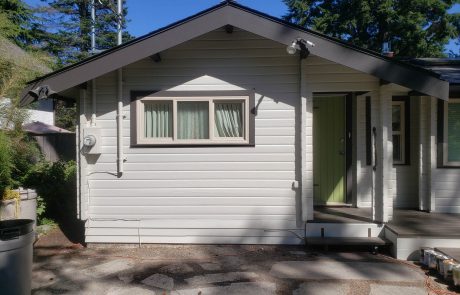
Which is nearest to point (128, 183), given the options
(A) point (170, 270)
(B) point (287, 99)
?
(A) point (170, 270)

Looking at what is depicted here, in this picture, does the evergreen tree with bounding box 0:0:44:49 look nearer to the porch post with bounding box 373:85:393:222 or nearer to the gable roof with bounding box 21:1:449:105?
the gable roof with bounding box 21:1:449:105

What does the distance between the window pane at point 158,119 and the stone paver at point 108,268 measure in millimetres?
1918

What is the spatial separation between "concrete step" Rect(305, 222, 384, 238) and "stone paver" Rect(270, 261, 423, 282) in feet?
2.04

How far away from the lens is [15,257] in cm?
335

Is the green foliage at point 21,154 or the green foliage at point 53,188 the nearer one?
the green foliage at point 21,154

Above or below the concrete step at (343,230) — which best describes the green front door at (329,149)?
above

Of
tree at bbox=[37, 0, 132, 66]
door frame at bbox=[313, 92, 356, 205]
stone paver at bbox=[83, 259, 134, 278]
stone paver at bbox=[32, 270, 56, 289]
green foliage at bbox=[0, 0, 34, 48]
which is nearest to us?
stone paver at bbox=[32, 270, 56, 289]

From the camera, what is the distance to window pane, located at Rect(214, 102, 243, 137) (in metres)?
5.62

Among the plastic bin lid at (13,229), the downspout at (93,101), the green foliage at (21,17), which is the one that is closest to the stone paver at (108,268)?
the plastic bin lid at (13,229)

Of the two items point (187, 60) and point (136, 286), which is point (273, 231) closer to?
point (136, 286)

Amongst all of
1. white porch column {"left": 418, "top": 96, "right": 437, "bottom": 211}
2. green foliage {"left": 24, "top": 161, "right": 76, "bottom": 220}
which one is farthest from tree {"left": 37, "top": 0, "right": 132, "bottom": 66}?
white porch column {"left": 418, "top": 96, "right": 437, "bottom": 211}

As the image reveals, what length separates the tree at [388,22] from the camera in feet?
71.8

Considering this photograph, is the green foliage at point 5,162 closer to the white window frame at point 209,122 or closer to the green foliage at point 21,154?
the green foliage at point 21,154

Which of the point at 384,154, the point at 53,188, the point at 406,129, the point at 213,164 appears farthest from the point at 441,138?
the point at 53,188
